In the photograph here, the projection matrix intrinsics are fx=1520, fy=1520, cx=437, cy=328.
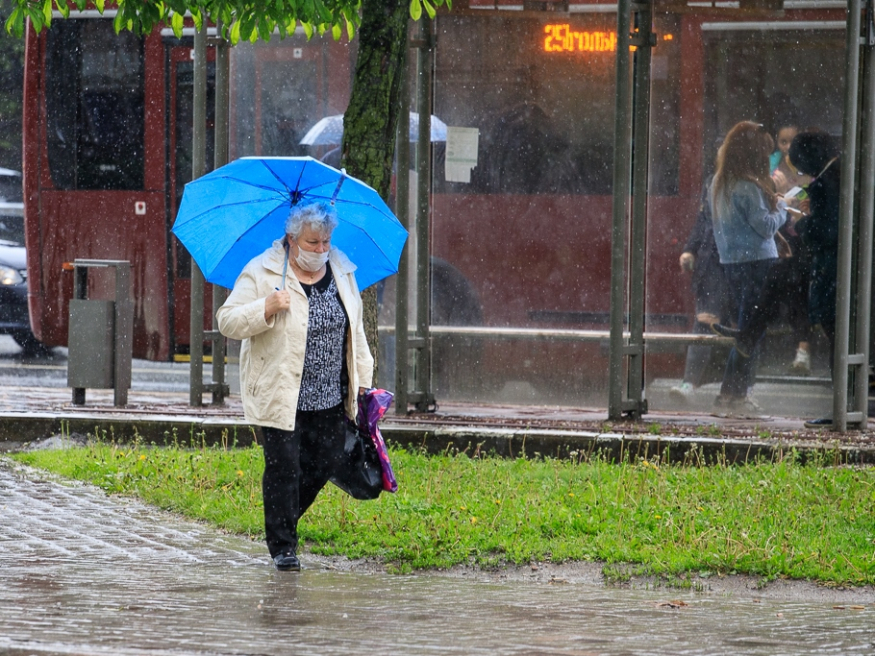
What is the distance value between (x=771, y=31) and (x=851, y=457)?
3.91 meters

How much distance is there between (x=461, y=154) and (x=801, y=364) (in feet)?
10.7

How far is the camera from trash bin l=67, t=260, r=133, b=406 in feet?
39.0

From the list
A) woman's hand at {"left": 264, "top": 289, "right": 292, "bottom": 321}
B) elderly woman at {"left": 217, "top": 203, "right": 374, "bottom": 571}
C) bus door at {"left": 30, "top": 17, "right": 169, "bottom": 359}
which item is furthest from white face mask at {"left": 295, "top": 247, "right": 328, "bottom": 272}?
bus door at {"left": 30, "top": 17, "right": 169, "bottom": 359}

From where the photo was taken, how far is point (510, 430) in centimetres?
1025

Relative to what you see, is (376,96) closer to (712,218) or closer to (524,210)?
(524,210)

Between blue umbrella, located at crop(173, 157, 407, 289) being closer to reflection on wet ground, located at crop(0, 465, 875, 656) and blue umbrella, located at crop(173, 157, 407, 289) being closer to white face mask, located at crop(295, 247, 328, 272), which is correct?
white face mask, located at crop(295, 247, 328, 272)

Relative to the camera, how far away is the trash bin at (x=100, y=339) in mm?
11898

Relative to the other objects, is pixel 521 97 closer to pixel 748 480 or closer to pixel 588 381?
pixel 588 381

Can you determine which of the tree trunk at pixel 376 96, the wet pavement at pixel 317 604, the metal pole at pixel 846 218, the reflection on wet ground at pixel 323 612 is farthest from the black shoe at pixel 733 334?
the reflection on wet ground at pixel 323 612

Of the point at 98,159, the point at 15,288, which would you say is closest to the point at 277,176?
the point at 98,159

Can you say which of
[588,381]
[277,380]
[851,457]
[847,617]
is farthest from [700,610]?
[588,381]

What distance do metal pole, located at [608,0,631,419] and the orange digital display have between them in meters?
1.19

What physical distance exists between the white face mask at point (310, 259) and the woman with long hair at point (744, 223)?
19.4 ft

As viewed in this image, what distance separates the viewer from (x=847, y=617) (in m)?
5.83
